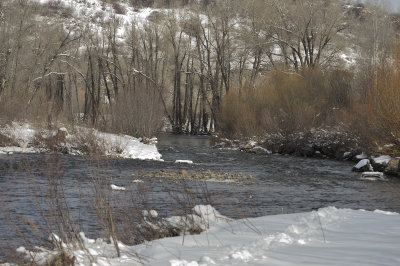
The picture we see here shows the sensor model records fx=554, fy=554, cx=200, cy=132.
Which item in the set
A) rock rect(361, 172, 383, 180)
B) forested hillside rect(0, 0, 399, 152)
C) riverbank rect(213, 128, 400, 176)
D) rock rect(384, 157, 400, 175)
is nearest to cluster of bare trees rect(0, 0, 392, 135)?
forested hillside rect(0, 0, 399, 152)

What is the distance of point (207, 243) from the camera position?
681 centimetres

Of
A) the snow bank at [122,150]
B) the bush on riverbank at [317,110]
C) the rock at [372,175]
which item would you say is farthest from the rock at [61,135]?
the rock at [372,175]

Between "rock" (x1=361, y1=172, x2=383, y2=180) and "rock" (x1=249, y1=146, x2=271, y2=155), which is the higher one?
"rock" (x1=361, y1=172, x2=383, y2=180)

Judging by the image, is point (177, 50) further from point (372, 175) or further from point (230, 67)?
point (372, 175)

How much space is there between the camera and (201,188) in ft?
45.0

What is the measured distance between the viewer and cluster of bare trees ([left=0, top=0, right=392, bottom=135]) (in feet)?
122

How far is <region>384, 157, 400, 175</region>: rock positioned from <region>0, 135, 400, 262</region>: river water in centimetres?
128

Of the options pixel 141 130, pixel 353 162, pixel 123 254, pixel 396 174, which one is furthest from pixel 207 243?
pixel 141 130

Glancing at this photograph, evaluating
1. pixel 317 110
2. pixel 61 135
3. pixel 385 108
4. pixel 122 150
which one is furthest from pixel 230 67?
pixel 385 108

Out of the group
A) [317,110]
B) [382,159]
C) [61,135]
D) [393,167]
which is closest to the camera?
[393,167]

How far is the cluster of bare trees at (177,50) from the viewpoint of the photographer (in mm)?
37156

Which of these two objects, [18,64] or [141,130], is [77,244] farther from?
[18,64]

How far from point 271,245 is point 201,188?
24.2 feet

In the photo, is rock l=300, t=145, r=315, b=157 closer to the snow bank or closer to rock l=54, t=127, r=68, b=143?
the snow bank
